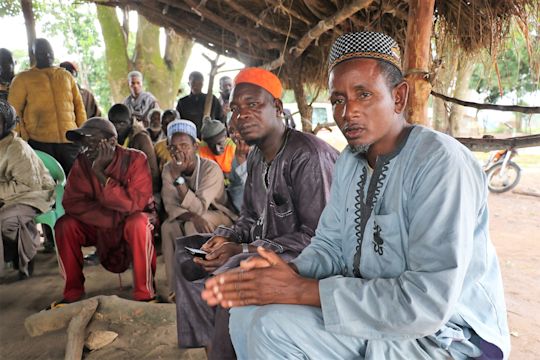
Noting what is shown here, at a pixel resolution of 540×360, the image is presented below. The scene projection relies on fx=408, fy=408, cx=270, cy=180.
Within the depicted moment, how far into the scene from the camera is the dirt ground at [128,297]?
2.62 metres

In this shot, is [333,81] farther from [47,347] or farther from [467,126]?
[467,126]

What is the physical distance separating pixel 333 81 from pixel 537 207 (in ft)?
23.6

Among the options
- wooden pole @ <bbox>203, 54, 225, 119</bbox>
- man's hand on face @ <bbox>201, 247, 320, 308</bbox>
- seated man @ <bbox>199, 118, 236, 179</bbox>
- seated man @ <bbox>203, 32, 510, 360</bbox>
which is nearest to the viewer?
seated man @ <bbox>203, 32, 510, 360</bbox>

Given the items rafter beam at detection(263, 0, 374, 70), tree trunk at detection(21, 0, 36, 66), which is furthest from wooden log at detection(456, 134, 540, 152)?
tree trunk at detection(21, 0, 36, 66)

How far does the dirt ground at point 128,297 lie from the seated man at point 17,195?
34 centimetres

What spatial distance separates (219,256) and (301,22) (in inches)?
114

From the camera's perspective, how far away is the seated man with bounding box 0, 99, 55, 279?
362 centimetres

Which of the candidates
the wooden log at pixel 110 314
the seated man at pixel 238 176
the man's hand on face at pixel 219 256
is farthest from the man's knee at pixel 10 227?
the man's hand on face at pixel 219 256

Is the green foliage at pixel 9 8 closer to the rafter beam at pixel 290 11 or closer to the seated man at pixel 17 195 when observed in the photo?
the seated man at pixel 17 195

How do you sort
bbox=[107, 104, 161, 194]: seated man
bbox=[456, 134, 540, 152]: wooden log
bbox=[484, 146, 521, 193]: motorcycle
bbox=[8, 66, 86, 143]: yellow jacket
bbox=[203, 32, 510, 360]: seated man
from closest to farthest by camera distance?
bbox=[203, 32, 510, 360]: seated man
bbox=[456, 134, 540, 152]: wooden log
bbox=[107, 104, 161, 194]: seated man
bbox=[8, 66, 86, 143]: yellow jacket
bbox=[484, 146, 521, 193]: motorcycle

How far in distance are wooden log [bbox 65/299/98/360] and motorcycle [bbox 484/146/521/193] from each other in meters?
7.71

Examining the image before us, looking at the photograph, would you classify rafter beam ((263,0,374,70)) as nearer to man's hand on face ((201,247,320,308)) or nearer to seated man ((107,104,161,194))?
seated man ((107,104,161,194))

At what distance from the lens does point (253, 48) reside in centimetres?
494

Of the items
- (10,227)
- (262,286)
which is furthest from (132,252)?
(262,286)
